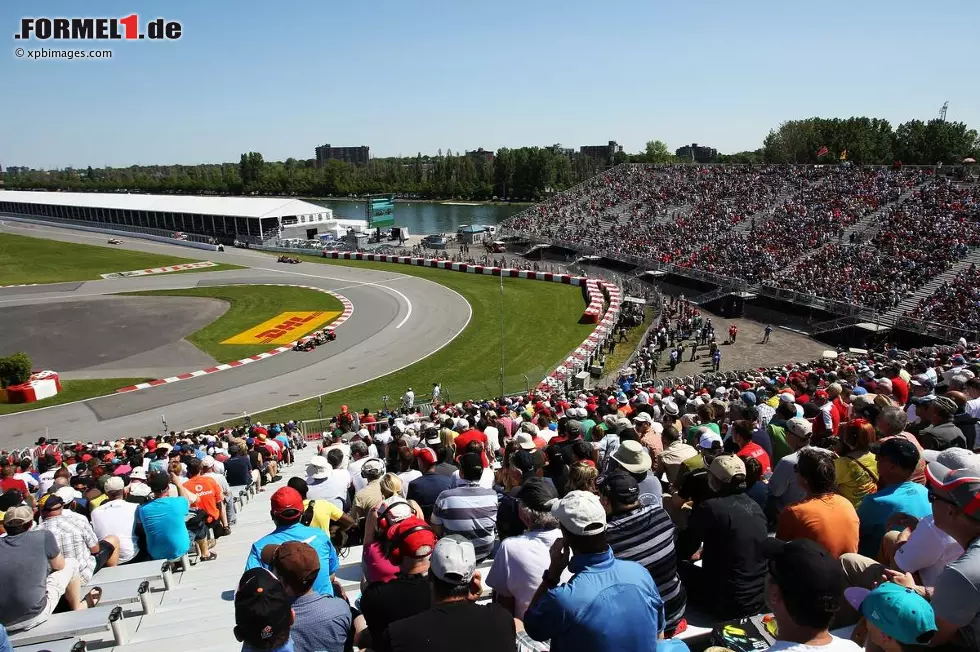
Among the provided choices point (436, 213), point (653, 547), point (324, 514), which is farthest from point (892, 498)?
point (436, 213)

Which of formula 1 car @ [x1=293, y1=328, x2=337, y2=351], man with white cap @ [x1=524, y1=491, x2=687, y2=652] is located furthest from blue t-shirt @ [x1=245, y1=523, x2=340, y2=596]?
formula 1 car @ [x1=293, y1=328, x2=337, y2=351]

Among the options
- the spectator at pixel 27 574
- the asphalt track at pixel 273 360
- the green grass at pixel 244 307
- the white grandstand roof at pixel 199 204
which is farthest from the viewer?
the white grandstand roof at pixel 199 204

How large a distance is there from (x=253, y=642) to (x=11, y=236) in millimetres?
98410

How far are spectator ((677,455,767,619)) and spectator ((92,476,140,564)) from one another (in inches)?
254

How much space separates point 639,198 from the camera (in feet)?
211

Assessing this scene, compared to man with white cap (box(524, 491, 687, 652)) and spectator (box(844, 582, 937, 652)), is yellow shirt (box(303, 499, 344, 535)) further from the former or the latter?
spectator (box(844, 582, 937, 652))

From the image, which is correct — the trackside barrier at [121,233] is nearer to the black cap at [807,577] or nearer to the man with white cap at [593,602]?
the man with white cap at [593,602]

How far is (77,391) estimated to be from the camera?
26297mm

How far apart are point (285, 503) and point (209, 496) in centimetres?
385

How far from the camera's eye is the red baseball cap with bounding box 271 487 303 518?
5254mm

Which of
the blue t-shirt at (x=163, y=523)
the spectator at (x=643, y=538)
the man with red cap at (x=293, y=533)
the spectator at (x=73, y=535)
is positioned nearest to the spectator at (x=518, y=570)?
the spectator at (x=643, y=538)

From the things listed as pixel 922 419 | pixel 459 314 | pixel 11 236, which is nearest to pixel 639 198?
pixel 459 314

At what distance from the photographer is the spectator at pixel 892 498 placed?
201 inches

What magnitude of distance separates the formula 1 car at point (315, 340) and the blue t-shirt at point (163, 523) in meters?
24.7
